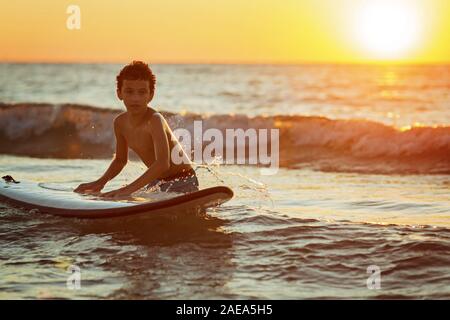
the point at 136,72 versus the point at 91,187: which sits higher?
the point at 136,72

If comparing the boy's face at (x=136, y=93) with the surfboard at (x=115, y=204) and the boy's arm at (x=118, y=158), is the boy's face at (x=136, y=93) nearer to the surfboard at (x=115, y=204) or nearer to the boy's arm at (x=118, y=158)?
the boy's arm at (x=118, y=158)

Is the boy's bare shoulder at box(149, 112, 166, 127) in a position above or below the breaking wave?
above

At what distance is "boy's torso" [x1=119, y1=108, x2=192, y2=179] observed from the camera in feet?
22.3

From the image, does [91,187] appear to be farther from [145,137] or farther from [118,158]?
[145,137]

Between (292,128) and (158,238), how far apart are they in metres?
10.5

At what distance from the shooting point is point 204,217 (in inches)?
274

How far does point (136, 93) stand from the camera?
6.64m

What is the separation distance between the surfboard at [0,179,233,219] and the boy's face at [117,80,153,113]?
89 cm

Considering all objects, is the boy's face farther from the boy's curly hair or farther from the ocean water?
the ocean water

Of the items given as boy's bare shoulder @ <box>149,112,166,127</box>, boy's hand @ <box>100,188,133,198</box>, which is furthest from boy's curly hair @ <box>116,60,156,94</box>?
boy's hand @ <box>100,188,133,198</box>

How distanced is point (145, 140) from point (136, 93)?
1.57 ft

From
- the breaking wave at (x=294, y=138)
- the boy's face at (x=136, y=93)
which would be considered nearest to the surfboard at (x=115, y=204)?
the boy's face at (x=136, y=93)

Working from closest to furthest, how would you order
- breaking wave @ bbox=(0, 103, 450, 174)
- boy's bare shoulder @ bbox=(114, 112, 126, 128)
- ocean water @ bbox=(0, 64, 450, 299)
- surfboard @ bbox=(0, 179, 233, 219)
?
ocean water @ bbox=(0, 64, 450, 299)
surfboard @ bbox=(0, 179, 233, 219)
boy's bare shoulder @ bbox=(114, 112, 126, 128)
breaking wave @ bbox=(0, 103, 450, 174)

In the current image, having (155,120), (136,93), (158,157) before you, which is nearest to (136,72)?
(136,93)
